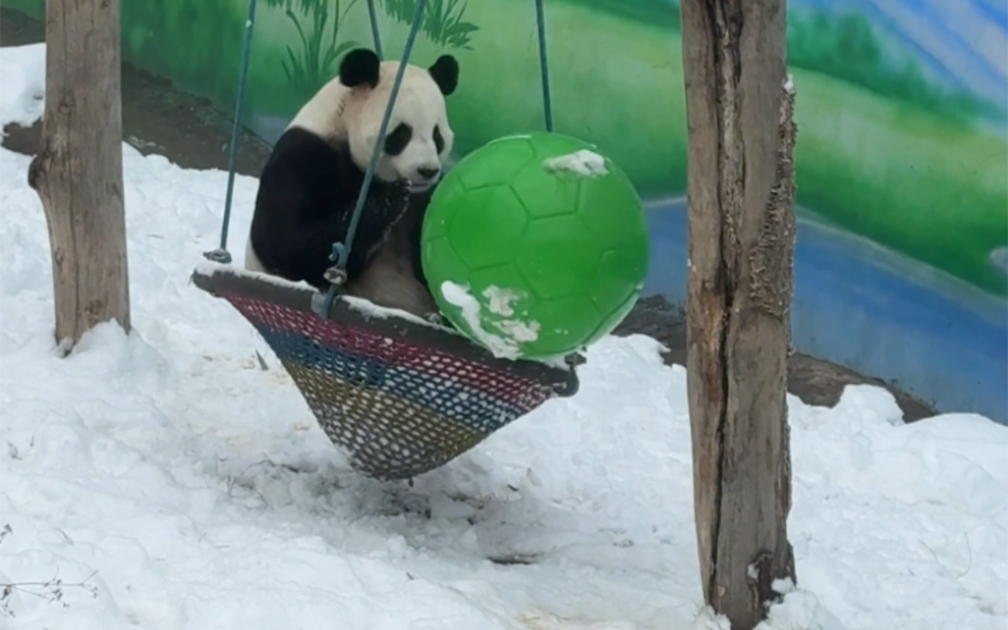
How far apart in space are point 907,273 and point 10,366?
3.26 m

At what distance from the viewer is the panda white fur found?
341 centimetres

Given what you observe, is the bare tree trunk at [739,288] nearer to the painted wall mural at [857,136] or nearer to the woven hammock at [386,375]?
the woven hammock at [386,375]

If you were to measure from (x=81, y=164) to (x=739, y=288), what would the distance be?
7.56 feet

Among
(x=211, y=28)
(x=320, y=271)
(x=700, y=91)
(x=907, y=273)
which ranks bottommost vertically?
(x=211, y=28)

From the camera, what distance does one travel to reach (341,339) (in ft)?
9.98

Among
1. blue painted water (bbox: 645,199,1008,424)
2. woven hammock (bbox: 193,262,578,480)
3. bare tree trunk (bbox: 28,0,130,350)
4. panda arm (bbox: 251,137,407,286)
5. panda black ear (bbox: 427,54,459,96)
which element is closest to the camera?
woven hammock (bbox: 193,262,578,480)

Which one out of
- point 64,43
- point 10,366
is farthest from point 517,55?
point 10,366

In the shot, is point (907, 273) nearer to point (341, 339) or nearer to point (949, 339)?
point (949, 339)

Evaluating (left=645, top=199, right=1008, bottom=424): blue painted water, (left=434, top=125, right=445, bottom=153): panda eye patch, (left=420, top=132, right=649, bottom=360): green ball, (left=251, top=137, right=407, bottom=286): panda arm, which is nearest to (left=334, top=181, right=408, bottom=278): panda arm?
(left=251, top=137, right=407, bottom=286): panda arm

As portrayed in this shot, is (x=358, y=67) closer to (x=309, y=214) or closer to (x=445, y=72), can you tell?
(x=445, y=72)

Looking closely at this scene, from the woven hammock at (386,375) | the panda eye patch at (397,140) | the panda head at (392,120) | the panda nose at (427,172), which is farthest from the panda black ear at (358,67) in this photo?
the woven hammock at (386,375)

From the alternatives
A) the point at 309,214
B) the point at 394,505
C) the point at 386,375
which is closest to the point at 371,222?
the point at 309,214

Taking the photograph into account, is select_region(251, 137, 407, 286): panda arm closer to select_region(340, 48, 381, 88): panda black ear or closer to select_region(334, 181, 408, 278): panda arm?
select_region(334, 181, 408, 278): panda arm

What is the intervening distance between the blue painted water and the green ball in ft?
8.81
